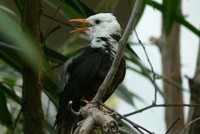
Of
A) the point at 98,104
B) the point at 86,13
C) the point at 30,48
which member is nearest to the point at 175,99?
the point at 86,13

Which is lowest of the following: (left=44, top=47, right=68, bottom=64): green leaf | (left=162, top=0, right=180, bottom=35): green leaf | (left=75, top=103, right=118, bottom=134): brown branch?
(left=44, top=47, right=68, bottom=64): green leaf

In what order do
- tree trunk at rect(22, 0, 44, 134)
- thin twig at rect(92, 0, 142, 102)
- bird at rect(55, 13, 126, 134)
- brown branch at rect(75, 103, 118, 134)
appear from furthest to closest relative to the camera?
bird at rect(55, 13, 126, 134) → tree trunk at rect(22, 0, 44, 134) → thin twig at rect(92, 0, 142, 102) → brown branch at rect(75, 103, 118, 134)

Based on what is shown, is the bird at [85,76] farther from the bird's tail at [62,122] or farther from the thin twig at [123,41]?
the thin twig at [123,41]

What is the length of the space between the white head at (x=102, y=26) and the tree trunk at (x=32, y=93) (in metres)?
0.44

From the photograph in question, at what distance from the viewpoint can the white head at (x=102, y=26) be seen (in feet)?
5.82

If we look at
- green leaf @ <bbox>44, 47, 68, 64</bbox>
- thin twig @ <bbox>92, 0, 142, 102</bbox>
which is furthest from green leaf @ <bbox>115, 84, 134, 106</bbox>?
thin twig @ <bbox>92, 0, 142, 102</bbox>

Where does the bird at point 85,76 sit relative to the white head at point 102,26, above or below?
below

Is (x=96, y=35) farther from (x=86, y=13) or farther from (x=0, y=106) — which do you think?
(x=0, y=106)

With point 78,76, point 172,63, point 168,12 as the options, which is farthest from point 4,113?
point 172,63

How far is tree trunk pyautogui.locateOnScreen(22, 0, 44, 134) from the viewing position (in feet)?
4.36

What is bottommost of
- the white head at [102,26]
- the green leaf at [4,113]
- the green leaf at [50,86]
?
the green leaf at [4,113]

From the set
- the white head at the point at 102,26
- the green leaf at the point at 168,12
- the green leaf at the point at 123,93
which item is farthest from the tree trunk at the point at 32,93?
the green leaf at the point at 123,93

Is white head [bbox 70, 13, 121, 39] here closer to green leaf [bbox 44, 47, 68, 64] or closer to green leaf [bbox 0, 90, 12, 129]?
green leaf [bbox 44, 47, 68, 64]

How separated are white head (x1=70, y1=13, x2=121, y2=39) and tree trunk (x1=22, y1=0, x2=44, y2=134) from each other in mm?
435
